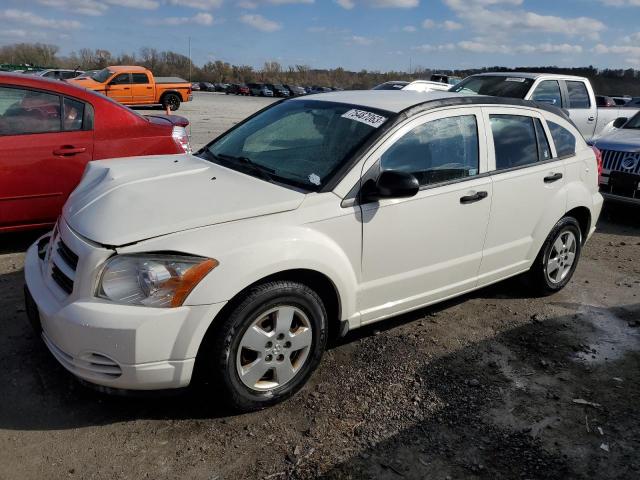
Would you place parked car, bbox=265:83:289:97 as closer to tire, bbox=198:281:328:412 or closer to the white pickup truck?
the white pickup truck

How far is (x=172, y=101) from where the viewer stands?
85.4 ft

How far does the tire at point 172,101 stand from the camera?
84.2 feet

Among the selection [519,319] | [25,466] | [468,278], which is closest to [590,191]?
[519,319]

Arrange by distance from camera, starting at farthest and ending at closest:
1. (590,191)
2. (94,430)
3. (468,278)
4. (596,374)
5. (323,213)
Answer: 1. (590,191)
2. (468,278)
3. (596,374)
4. (323,213)
5. (94,430)

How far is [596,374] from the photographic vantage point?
370 cm

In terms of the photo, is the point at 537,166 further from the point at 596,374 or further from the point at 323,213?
the point at 323,213

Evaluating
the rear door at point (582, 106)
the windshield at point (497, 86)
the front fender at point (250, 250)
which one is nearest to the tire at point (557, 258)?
the front fender at point (250, 250)

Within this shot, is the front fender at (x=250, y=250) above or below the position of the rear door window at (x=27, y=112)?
below

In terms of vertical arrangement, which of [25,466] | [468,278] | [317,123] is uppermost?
[317,123]

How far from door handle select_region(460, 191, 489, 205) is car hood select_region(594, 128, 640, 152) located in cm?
486

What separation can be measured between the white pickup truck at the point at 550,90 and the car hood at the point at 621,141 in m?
1.77

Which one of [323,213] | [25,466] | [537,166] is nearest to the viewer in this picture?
[25,466]

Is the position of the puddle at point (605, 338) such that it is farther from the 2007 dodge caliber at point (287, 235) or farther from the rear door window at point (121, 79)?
the rear door window at point (121, 79)

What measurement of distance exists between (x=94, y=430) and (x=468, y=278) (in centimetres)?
261
